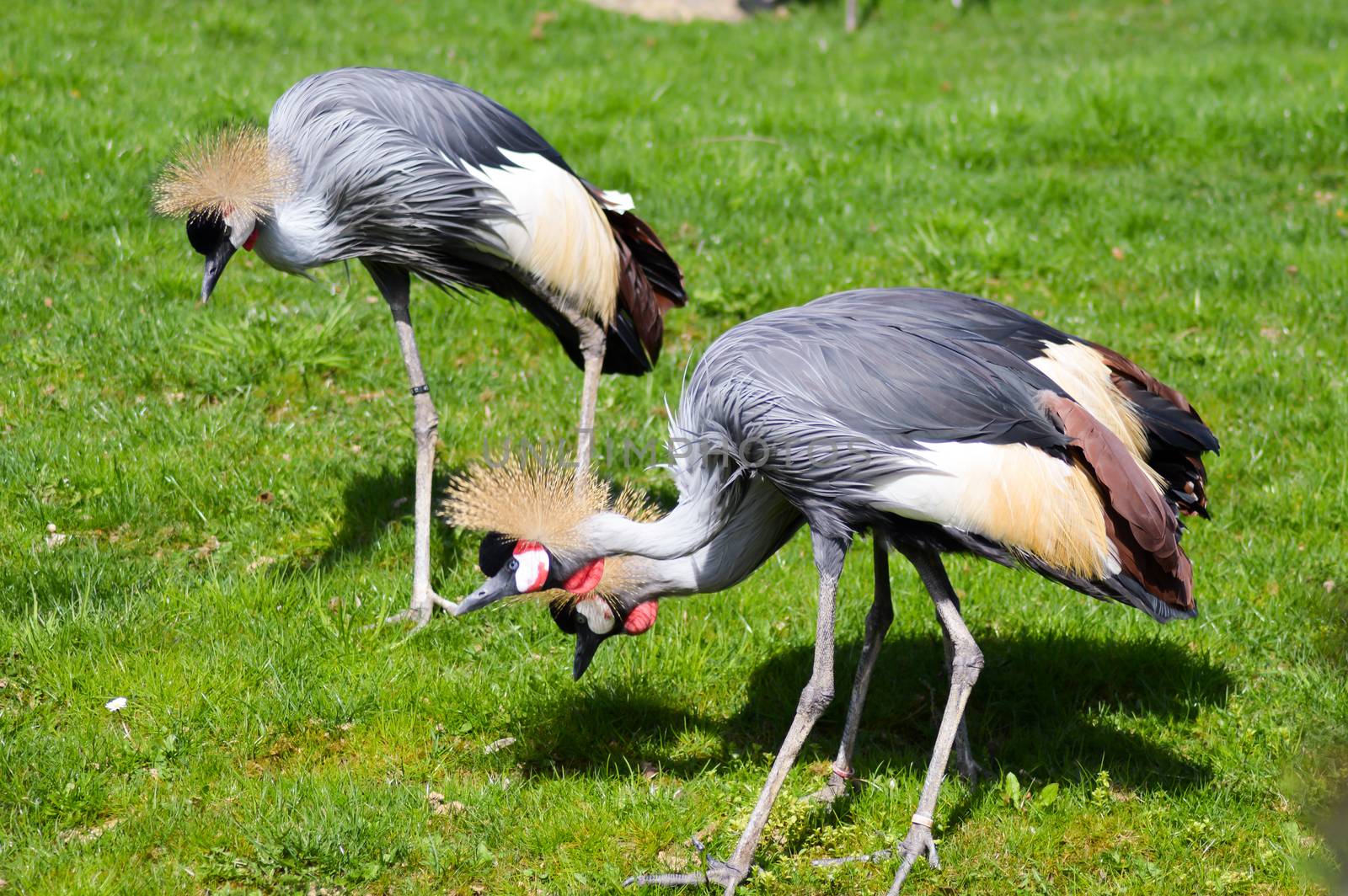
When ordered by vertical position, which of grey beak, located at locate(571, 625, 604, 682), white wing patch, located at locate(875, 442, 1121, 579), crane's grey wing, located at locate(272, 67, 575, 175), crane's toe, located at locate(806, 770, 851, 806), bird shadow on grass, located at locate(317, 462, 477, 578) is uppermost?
crane's grey wing, located at locate(272, 67, 575, 175)

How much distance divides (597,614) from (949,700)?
39.3 inches

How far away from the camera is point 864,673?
12.8ft

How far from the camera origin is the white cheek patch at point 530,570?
138 inches

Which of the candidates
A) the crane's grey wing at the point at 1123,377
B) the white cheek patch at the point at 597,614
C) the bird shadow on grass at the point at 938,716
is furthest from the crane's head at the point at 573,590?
the crane's grey wing at the point at 1123,377

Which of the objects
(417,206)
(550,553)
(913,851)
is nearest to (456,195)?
(417,206)

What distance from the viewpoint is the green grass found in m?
3.62

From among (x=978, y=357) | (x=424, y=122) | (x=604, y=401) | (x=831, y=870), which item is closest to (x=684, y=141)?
(x=604, y=401)

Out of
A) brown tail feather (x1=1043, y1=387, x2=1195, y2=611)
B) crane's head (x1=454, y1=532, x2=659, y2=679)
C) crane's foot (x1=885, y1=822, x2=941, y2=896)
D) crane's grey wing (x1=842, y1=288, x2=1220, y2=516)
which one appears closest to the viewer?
brown tail feather (x1=1043, y1=387, x2=1195, y2=611)

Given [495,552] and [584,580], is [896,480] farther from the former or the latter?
[495,552]

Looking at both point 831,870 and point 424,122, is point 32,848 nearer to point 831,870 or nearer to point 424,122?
point 831,870

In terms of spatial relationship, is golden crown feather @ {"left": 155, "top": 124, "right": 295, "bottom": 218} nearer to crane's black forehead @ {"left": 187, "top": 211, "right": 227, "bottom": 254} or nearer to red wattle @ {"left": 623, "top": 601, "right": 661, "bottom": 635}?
crane's black forehead @ {"left": 187, "top": 211, "right": 227, "bottom": 254}

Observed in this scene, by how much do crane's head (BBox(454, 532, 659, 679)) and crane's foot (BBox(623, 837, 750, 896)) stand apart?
1.96ft

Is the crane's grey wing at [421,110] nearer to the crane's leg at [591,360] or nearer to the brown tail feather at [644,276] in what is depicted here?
the brown tail feather at [644,276]

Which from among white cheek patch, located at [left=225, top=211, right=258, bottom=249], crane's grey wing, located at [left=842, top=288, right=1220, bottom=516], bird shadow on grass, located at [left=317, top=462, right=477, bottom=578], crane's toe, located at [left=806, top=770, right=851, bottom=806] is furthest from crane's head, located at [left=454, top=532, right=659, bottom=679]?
white cheek patch, located at [left=225, top=211, right=258, bottom=249]
